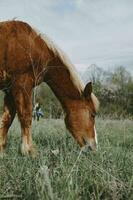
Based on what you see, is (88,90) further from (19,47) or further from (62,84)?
(19,47)

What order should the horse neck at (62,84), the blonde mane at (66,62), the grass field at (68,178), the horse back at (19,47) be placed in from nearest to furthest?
the grass field at (68,178)
the horse back at (19,47)
the blonde mane at (66,62)
the horse neck at (62,84)

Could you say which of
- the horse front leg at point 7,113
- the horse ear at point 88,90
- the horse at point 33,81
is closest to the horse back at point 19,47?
the horse at point 33,81

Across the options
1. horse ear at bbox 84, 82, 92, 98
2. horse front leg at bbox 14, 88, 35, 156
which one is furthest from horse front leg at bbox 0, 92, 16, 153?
A: horse ear at bbox 84, 82, 92, 98

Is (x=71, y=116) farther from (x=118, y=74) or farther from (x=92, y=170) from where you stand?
(x=118, y=74)

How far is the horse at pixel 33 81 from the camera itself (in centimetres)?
761

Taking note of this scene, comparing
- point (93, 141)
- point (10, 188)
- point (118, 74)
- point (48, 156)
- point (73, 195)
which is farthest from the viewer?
point (118, 74)

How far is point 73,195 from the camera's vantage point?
3.81 metres

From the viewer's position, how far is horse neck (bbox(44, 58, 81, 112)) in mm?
8219

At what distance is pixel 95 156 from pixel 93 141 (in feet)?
8.30

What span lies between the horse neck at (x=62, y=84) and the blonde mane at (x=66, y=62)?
41 mm

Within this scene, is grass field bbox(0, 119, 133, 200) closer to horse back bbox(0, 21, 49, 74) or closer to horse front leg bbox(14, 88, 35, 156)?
horse front leg bbox(14, 88, 35, 156)

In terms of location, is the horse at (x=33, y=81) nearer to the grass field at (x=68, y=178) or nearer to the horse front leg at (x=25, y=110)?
the horse front leg at (x=25, y=110)

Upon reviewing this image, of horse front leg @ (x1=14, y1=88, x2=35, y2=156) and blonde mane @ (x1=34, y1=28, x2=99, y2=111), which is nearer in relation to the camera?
horse front leg @ (x1=14, y1=88, x2=35, y2=156)

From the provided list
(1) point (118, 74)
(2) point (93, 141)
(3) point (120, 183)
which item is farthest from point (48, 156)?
(1) point (118, 74)
